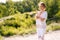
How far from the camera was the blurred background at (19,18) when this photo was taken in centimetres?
640

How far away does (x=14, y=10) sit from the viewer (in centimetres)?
658

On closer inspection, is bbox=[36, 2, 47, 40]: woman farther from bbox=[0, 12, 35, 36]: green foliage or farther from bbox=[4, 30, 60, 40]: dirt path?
bbox=[0, 12, 35, 36]: green foliage

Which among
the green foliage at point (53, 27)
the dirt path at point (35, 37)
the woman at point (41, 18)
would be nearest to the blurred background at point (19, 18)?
the green foliage at point (53, 27)

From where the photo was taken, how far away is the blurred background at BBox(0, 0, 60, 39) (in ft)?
21.0

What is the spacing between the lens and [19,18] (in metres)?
6.75

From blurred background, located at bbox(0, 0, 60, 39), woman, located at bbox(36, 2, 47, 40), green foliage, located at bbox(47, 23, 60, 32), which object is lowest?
green foliage, located at bbox(47, 23, 60, 32)

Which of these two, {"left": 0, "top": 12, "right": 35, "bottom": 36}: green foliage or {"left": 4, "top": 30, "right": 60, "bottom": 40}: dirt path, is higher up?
{"left": 0, "top": 12, "right": 35, "bottom": 36}: green foliage

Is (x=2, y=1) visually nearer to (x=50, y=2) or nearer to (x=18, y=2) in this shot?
(x=18, y=2)

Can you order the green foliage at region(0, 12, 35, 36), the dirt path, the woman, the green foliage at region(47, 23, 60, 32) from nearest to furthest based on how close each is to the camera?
the woman < the dirt path < the green foliage at region(0, 12, 35, 36) < the green foliage at region(47, 23, 60, 32)

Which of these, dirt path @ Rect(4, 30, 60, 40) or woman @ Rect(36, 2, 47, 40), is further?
dirt path @ Rect(4, 30, 60, 40)

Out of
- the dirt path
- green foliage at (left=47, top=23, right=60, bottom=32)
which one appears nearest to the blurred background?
green foliage at (left=47, top=23, right=60, bottom=32)

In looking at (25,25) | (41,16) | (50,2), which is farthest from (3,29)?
(41,16)

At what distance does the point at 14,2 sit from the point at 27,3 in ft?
1.33

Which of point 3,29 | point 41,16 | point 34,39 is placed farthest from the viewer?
point 3,29
